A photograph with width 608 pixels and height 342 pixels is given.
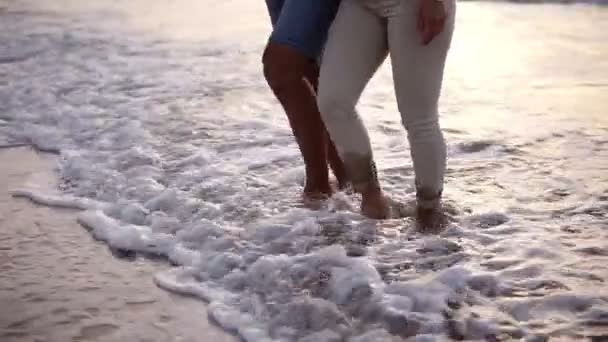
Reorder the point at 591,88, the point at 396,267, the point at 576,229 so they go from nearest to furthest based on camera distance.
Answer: the point at 396,267 < the point at 576,229 < the point at 591,88

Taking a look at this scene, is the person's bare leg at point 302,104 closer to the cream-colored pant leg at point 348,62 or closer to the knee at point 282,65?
the knee at point 282,65

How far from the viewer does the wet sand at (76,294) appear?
2.63 metres

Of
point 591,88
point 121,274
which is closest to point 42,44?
point 591,88

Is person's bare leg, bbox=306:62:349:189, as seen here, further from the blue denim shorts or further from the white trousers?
the blue denim shorts

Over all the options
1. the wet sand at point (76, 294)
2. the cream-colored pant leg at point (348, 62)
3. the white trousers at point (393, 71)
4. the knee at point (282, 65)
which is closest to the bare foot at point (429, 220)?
the white trousers at point (393, 71)

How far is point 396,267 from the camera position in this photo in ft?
9.96

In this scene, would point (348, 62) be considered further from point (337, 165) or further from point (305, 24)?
point (337, 165)

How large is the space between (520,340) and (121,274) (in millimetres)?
1391

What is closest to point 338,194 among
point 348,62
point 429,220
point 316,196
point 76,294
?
point 316,196

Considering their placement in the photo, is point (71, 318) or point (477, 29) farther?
point (477, 29)

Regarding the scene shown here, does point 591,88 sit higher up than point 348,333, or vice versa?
point 348,333

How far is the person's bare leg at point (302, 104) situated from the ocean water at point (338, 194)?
4.8 inches

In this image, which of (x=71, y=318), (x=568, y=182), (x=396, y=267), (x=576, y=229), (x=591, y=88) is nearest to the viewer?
(x=71, y=318)

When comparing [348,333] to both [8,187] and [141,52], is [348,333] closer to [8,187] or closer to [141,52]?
[8,187]
